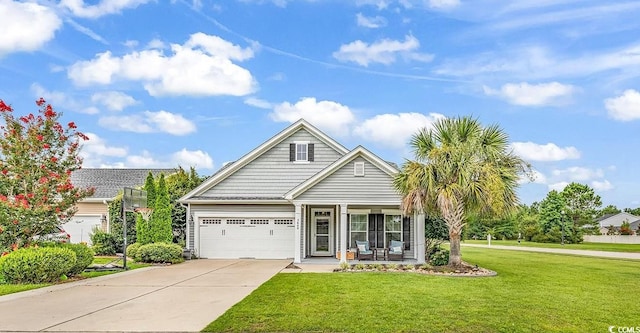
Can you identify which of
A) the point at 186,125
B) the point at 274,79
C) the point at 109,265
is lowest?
the point at 109,265

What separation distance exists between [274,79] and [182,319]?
16222mm

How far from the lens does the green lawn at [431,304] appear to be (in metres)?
9.34

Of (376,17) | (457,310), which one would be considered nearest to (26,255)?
(457,310)

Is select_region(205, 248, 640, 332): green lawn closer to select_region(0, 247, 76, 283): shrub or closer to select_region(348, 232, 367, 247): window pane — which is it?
select_region(0, 247, 76, 283): shrub

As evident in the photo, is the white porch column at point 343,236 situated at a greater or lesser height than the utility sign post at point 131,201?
lesser

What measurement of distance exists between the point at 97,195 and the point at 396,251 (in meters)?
18.6

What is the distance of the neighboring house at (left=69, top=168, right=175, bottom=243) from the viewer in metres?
29.9

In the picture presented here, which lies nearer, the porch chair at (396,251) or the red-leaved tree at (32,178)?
the red-leaved tree at (32,178)

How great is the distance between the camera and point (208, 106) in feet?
80.5

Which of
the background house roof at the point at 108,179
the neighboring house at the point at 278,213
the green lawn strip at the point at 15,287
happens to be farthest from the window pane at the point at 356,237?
the background house roof at the point at 108,179

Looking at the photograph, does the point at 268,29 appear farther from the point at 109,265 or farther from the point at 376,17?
the point at 109,265

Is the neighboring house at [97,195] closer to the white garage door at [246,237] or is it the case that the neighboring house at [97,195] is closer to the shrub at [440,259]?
the white garage door at [246,237]

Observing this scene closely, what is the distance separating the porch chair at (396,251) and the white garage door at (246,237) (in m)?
4.76

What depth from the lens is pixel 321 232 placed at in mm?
25156
